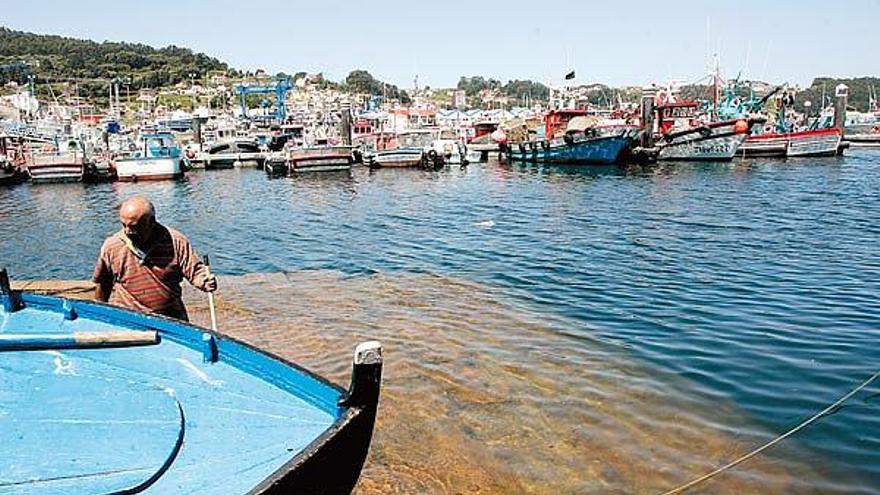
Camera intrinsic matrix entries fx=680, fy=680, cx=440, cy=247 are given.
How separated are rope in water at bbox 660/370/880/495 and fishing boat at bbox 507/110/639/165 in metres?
37.8

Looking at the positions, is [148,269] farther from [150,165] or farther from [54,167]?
[54,167]

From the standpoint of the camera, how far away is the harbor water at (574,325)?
6.16m

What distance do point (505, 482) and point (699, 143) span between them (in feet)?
144

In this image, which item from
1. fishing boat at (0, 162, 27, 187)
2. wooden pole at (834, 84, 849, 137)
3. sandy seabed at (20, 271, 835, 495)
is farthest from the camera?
wooden pole at (834, 84, 849, 137)

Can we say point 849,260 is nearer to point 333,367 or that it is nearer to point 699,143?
point 333,367

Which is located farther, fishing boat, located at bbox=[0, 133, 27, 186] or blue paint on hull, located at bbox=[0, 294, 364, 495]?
fishing boat, located at bbox=[0, 133, 27, 186]

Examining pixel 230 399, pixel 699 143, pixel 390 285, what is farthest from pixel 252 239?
pixel 699 143

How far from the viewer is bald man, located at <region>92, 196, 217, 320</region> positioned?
5.72m

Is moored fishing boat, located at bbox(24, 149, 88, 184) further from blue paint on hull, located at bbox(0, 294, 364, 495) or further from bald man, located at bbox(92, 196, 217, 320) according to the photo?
blue paint on hull, located at bbox(0, 294, 364, 495)

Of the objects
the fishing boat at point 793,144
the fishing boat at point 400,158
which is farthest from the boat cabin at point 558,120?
the fishing boat at point 793,144

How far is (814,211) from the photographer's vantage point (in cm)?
2347

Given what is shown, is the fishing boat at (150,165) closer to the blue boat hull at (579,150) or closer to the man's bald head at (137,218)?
the blue boat hull at (579,150)

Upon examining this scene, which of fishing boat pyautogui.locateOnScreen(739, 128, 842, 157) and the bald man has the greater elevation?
fishing boat pyautogui.locateOnScreen(739, 128, 842, 157)

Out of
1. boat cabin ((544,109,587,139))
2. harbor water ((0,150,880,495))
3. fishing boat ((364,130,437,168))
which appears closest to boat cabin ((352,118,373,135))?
boat cabin ((544,109,587,139))
